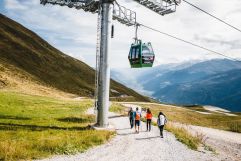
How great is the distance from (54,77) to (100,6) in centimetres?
10952

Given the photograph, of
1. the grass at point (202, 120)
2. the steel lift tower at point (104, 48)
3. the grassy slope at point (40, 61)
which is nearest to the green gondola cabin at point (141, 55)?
the steel lift tower at point (104, 48)

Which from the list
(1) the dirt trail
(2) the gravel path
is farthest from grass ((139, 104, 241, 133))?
(2) the gravel path

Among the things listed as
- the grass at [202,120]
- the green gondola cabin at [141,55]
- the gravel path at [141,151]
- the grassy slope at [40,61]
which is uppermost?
the grassy slope at [40,61]

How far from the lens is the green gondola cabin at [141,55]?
95.1 ft

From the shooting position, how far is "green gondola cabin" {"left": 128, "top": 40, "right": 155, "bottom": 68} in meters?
29.0

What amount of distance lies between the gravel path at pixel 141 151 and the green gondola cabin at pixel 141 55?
270 inches

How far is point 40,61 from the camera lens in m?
146

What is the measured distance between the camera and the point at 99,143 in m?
22.8

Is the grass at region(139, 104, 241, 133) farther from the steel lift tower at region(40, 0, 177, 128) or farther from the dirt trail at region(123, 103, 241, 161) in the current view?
the steel lift tower at region(40, 0, 177, 128)

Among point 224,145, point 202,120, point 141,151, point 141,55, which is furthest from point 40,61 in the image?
point 141,151

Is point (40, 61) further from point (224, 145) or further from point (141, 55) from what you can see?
point (141, 55)

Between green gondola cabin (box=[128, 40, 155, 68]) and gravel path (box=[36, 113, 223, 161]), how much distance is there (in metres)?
6.87

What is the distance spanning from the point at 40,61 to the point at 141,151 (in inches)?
5185

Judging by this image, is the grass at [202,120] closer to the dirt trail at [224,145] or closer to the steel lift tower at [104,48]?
the dirt trail at [224,145]
